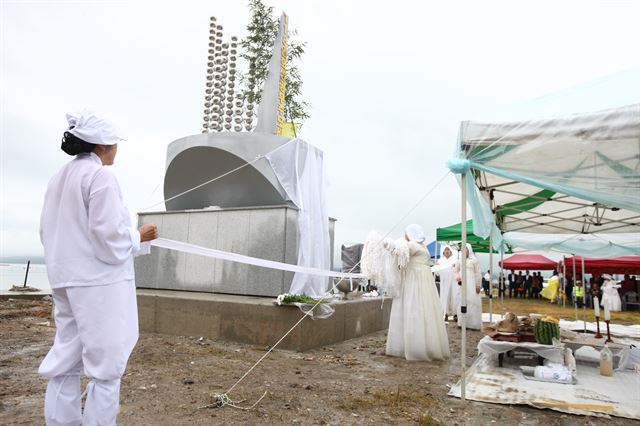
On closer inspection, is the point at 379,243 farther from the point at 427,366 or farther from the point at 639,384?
the point at 639,384

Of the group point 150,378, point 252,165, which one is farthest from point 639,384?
point 252,165

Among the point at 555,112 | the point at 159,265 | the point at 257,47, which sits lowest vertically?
the point at 159,265

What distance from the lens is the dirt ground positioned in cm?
362

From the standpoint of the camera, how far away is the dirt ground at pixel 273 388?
143 inches

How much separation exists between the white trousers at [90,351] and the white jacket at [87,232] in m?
0.08

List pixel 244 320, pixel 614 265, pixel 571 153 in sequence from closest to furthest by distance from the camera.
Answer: pixel 571 153 < pixel 244 320 < pixel 614 265

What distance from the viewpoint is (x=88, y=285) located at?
212 centimetres

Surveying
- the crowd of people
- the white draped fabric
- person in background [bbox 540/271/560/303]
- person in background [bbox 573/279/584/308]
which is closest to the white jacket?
the white draped fabric

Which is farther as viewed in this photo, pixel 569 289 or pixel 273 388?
pixel 569 289

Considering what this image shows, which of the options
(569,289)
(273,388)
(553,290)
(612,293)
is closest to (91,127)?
(273,388)

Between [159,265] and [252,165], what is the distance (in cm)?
291

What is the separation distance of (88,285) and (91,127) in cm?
86

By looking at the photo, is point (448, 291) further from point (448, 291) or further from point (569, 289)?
point (569, 289)

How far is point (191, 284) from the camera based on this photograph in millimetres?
8516
